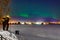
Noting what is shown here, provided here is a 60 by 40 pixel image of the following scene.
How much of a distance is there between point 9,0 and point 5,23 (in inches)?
233

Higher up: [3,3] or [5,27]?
[3,3]

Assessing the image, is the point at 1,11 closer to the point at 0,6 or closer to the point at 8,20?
the point at 0,6

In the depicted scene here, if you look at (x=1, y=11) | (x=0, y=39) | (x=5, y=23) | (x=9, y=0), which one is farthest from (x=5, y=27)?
(x=0, y=39)

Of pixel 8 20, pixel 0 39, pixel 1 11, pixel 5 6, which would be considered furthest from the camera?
pixel 8 20

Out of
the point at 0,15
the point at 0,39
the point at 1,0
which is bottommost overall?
the point at 0,39

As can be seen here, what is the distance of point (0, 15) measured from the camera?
888 inches

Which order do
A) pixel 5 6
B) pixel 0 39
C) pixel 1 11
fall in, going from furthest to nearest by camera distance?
pixel 5 6 → pixel 1 11 → pixel 0 39

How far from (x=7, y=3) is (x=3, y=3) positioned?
27.2 inches

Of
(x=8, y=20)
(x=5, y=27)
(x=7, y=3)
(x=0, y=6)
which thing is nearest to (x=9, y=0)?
(x=7, y=3)

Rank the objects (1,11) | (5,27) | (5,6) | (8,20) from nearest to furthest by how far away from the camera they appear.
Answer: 1. (1,11)
2. (5,6)
3. (8,20)
4. (5,27)

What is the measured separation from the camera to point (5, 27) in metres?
31.3

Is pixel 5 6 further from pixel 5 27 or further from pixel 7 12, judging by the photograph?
pixel 5 27

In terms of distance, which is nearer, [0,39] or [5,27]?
[0,39]

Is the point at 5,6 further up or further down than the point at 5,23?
further up
